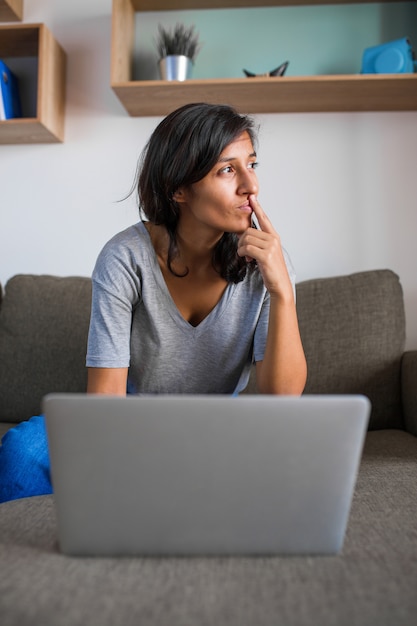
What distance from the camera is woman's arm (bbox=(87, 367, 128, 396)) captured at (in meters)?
1.25

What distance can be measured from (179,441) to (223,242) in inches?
32.4

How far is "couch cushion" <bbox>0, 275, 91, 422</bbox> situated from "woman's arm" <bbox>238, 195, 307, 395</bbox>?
0.86 meters

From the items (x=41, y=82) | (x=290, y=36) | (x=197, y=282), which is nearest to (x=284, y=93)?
(x=290, y=36)

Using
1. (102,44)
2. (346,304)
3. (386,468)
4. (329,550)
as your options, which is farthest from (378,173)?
(329,550)

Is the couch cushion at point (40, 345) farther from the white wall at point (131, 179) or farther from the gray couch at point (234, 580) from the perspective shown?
the gray couch at point (234, 580)

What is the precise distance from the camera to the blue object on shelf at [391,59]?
2146 mm

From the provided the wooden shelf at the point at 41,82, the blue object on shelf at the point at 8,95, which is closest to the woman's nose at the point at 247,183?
the wooden shelf at the point at 41,82

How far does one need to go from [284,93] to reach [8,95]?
0.95 m

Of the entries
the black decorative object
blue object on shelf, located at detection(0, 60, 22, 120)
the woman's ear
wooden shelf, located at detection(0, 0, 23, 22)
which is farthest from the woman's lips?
wooden shelf, located at detection(0, 0, 23, 22)

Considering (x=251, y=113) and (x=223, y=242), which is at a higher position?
(x=251, y=113)

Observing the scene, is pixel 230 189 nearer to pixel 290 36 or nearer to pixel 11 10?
pixel 290 36

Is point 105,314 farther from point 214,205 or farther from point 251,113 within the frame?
point 251,113

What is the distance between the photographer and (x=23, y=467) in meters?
1.22

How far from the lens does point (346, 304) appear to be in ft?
6.45
